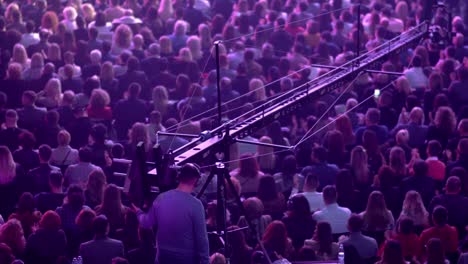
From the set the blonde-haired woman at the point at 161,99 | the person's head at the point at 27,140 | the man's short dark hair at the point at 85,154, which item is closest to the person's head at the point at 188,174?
the man's short dark hair at the point at 85,154

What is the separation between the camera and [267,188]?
10883 mm

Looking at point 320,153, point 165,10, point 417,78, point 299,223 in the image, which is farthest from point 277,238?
point 165,10

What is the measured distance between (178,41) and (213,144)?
1005 cm

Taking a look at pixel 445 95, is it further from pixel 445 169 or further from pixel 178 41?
pixel 178 41

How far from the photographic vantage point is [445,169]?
39.4 feet

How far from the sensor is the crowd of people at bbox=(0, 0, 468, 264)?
9.54 metres

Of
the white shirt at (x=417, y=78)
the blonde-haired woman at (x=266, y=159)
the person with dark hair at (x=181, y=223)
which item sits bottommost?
the white shirt at (x=417, y=78)

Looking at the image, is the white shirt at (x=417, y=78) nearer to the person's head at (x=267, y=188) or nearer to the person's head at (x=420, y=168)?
the person's head at (x=420, y=168)

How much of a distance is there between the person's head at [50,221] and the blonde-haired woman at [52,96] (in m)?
5.12

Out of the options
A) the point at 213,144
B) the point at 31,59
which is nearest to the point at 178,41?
the point at 31,59

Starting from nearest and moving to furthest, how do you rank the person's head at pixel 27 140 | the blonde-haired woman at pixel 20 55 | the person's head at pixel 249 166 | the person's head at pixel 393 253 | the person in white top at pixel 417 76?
1. the person's head at pixel 393 253
2. the person's head at pixel 249 166
3. the person's head at pixel 27 140
4. the person in white top at pixel 417 76
5. the blonde-haired woman at pixel 20 55

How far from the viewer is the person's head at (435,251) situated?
9086 mm

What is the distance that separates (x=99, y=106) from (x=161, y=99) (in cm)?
96

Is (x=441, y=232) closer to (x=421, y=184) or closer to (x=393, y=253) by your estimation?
(x=393, y=253)
